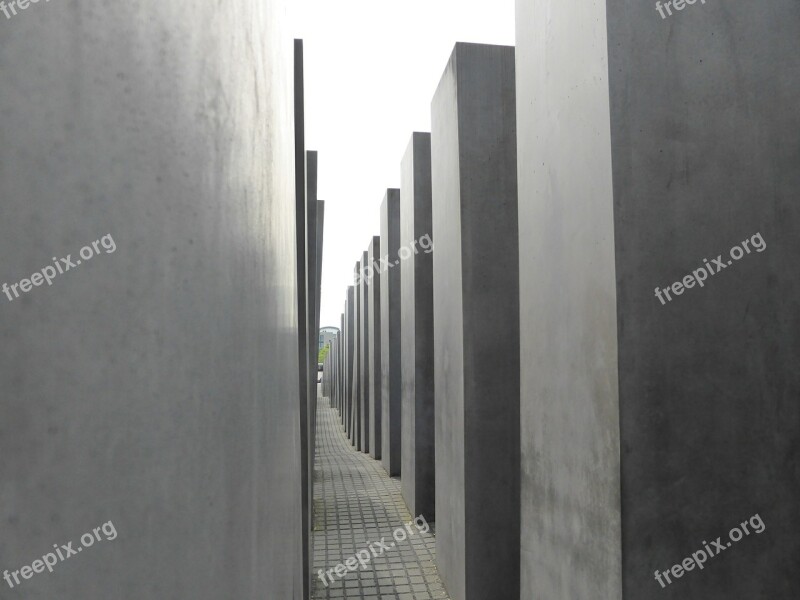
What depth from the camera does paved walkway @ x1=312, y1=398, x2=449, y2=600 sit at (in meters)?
6.62

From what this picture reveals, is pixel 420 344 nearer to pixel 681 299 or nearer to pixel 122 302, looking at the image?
pixel 681 299

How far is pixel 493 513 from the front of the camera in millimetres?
5590

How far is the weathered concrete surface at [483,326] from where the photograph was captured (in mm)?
5586

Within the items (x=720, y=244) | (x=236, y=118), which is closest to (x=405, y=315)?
(x=720, y=244)

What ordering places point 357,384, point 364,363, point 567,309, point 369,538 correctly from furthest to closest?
1. point 357,384
2. point 364,363
3. point 369,538
4. point 567,309

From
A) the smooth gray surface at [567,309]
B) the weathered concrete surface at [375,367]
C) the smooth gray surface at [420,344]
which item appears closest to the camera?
the smooth gray surface at [567,309]

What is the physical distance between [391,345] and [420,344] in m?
3.03

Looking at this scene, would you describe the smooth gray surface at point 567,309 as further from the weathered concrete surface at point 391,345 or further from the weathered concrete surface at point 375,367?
the weathered concrete surface at point 375,367

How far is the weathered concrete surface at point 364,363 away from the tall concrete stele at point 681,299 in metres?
12.8

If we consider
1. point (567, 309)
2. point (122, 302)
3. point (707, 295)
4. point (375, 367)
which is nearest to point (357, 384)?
point (375, 367)

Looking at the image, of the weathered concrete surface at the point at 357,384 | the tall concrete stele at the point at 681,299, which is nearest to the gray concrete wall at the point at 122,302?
the tall concrete stele at the point at 681,299

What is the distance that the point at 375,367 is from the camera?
14.5 metres

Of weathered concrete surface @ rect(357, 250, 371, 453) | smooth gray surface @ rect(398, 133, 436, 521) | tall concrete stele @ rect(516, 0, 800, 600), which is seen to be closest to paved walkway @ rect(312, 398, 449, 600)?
smooth gray surface @ rect(398, 133, 436, 521)

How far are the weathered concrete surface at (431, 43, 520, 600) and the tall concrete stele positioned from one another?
79.7 inches
